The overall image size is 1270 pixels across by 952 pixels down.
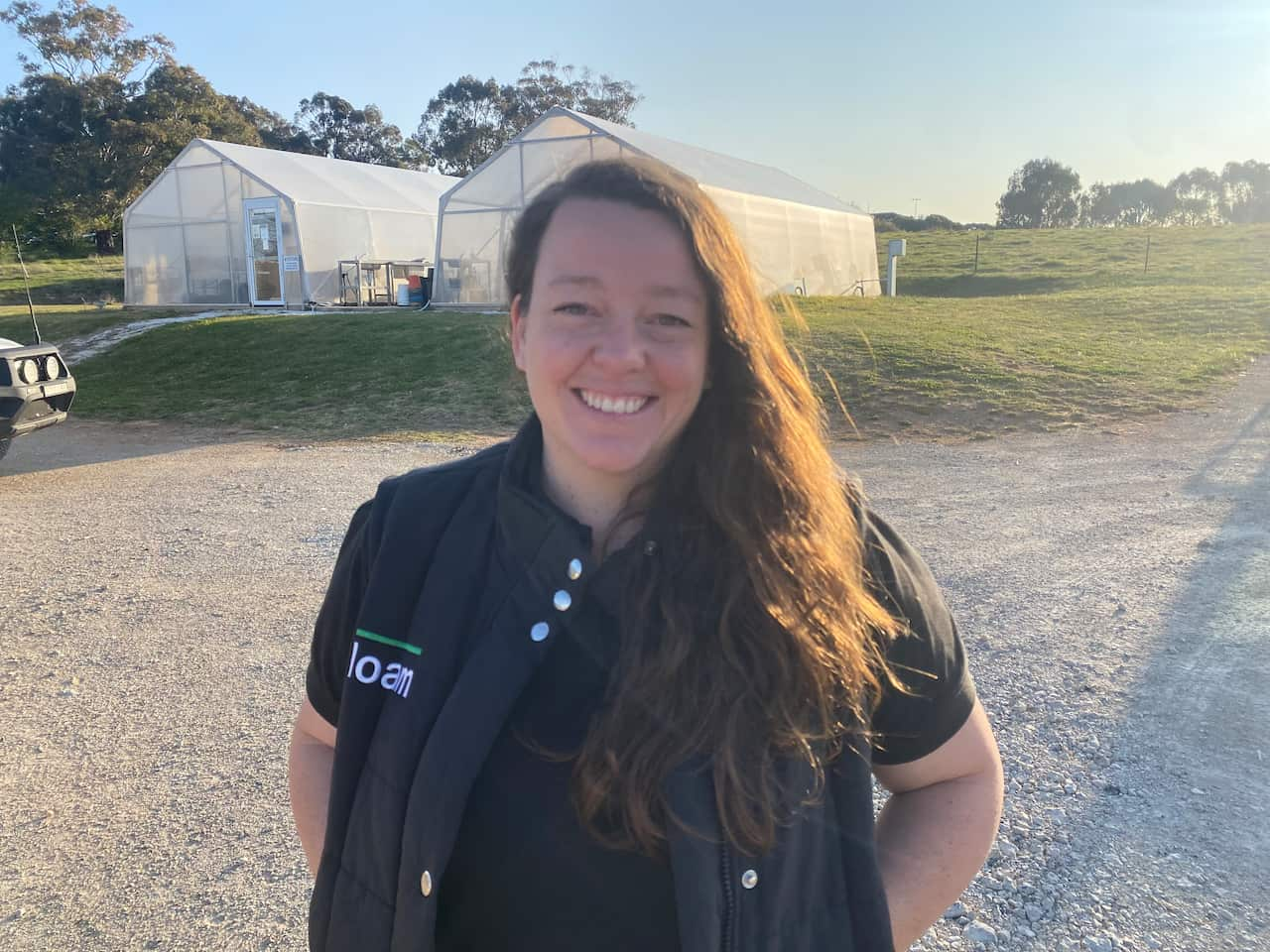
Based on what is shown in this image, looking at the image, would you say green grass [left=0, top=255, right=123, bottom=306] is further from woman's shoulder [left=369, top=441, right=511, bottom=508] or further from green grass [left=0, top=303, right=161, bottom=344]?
woman's shoulder [left=369, top=441, right=511, bottom=508]

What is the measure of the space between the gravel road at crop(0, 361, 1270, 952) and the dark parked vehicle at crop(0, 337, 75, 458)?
637 millimetres

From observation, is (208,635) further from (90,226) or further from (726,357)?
(90,226)

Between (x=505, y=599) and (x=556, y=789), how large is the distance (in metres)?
0.28

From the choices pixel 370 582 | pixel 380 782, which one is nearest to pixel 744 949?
pixel 380 782

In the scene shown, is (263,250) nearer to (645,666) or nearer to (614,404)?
(614,404)

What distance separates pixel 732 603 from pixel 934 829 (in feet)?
1.64

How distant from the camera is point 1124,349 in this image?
14258 millimetres

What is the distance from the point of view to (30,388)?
773 cm

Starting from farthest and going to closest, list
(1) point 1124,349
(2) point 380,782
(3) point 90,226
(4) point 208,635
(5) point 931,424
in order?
(3) point 90,226 → (1) point 1124,349 → (5) point 931,424 → (4) point 208,635 → (2) point 380,782

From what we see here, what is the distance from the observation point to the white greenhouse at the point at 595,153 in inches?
723

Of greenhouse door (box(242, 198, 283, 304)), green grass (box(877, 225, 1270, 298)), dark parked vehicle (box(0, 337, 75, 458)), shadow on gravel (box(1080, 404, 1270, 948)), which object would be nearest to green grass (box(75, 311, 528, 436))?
greenhouse door (box(242, 198, 283, 304))

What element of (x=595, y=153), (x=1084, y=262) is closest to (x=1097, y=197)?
(x=1084, y=262)

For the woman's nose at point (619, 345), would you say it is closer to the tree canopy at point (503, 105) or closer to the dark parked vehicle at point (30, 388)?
the dark parked vehicle at point (30, 388)

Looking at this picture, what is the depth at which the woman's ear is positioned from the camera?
1.57 meters
